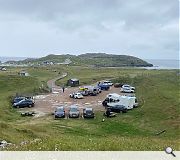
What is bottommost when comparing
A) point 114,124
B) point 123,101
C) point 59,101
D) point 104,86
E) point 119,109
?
point 114,124

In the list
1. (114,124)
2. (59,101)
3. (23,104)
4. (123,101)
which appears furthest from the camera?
(59,101)

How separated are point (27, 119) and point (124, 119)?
13.6m

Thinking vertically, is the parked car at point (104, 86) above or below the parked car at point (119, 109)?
above

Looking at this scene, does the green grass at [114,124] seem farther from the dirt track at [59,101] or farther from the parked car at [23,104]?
the dirt track at [59,101]

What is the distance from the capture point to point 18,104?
66188mm

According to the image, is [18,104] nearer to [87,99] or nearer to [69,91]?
[87,99]

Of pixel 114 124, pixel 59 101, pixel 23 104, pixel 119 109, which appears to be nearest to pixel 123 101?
pixel 119 109

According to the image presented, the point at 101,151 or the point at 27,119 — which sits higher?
the point at 101,151

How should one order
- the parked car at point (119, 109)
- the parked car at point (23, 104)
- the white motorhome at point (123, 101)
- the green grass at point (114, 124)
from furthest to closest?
the parked car at point (23, 104), the white motorhome at point (123, 101), the parked car at point (119, 109), the green grass at point (114, 124)

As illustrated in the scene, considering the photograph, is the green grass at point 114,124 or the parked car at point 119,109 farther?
the parked car at point 119,109

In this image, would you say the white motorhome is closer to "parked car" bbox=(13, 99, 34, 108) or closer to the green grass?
the green grass

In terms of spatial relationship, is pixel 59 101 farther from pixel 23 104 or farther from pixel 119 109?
pixel 119 109

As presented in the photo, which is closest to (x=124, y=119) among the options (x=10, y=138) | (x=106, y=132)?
(x=106, y=132)

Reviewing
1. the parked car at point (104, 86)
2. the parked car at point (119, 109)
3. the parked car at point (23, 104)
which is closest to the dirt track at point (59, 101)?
the parked car at point (23, 104)
